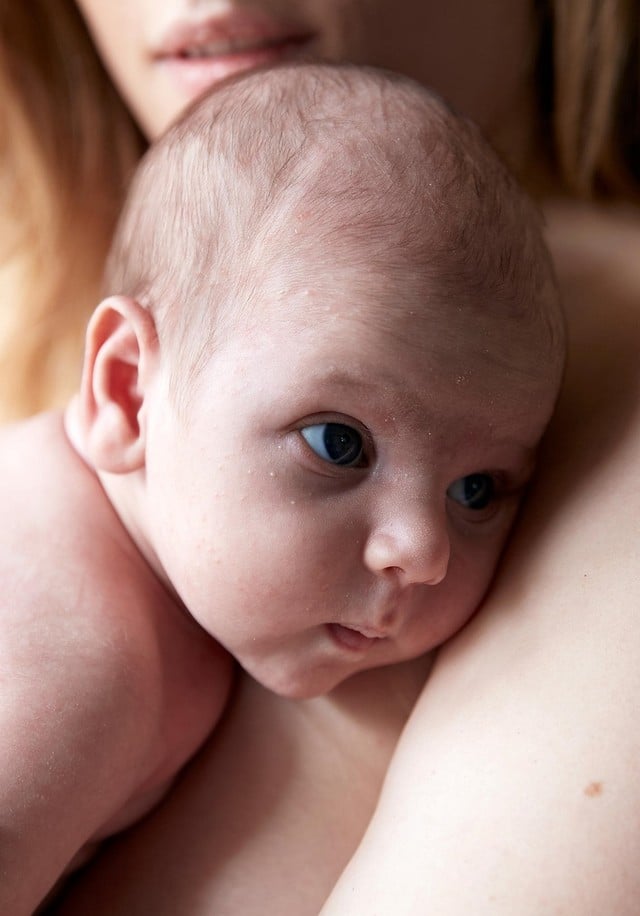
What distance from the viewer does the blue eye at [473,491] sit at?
1.08 meters

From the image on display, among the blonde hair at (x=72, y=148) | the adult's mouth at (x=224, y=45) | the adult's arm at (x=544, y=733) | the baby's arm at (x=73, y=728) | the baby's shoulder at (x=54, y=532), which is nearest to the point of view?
the adult's arm at (x=544, y=733)

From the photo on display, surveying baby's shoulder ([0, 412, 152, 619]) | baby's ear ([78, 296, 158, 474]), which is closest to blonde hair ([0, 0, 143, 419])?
baby's shoulder ([0, 412, 152, 619])

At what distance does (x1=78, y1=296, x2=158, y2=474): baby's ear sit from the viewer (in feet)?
3.52

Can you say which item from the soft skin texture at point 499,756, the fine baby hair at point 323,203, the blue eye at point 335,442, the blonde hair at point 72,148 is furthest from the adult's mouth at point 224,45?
the blue eye at point 335,442

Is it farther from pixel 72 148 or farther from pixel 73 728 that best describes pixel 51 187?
pixel 73 728

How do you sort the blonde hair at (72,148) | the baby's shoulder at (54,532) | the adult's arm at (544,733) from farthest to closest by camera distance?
the blonde hair at (72,148)
the baby's shoulder at (54,532)
the adult's arm at (544,733)

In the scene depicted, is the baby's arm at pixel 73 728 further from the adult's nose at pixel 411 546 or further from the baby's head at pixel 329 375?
the adult's nose at pixel 411 546

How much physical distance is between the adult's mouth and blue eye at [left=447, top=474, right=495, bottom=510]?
652mm

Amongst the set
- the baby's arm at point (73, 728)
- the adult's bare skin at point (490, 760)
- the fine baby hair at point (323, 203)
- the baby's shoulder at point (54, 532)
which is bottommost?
the adult's bare skin at point (490, 760)

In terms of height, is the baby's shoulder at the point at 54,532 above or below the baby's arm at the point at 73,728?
above

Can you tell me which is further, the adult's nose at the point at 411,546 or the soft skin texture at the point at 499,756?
the adult's nose at the point at 411,546

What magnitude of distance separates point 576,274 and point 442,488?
19.8 inches

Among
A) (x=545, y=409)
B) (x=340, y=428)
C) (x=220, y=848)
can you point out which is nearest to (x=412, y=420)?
(x=340, y=428)

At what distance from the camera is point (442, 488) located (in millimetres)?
1015
